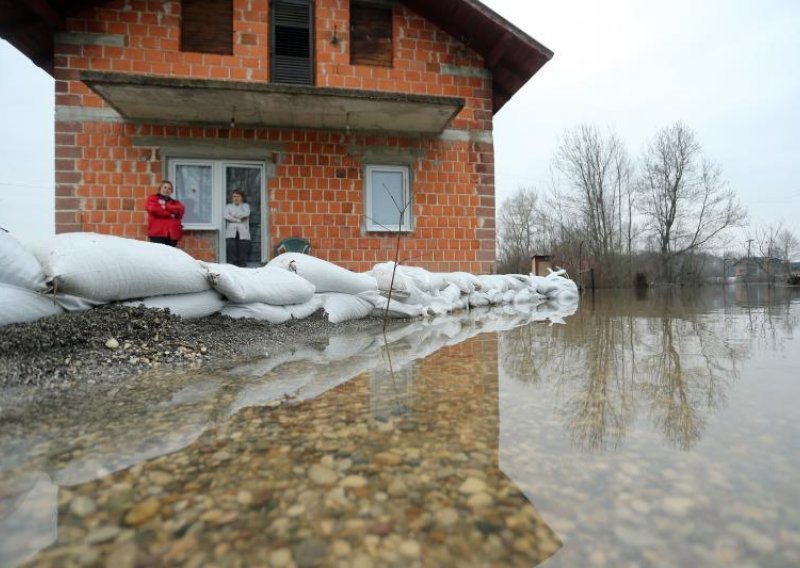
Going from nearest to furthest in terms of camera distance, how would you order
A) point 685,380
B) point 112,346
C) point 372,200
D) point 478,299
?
point 685,380 < point 112,346 < point 478,299 < point 372,200

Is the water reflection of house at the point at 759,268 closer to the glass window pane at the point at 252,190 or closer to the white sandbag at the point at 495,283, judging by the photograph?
the white sandbag at the point at 495,283

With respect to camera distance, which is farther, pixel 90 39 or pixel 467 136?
pixel 467 136

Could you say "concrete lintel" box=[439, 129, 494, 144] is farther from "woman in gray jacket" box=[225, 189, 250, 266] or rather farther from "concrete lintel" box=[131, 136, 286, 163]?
"woman in gray jacket" box=[225, 189, 250, 266]

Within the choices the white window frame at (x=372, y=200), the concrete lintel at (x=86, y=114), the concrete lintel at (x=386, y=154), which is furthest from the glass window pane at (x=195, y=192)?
the white window frame at (x=372, y=200)

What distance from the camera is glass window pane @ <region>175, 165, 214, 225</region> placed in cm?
558

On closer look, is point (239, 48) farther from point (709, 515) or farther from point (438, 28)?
point (709, 515)

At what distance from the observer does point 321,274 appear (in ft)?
11.4

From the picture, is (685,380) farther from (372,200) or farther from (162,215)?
(372,200)

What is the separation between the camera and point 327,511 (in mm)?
614

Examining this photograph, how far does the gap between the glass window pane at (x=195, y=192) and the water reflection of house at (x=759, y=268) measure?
22.1m

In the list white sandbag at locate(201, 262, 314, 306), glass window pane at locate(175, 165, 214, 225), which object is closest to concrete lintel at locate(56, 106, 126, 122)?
glass window pane at locate(175, 165, 214, 225)

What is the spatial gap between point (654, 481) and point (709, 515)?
0.32ft

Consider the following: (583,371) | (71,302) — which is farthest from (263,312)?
(583,371)

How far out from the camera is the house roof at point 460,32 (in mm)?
4988
